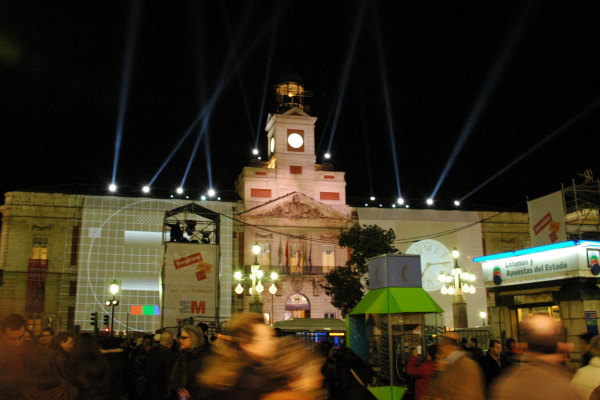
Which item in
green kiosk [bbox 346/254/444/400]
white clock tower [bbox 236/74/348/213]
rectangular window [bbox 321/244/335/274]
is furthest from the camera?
white clock tower [bbox 236/74/348/213]

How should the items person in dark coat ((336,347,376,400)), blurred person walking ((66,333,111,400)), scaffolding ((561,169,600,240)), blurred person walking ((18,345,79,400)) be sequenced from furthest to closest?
scaffolding ((561,169,600,240)), person in dark coat ((336,347,376,400)), blurred person walking ((66,333,111,400)), blurred person walking ((18,345,79,400))

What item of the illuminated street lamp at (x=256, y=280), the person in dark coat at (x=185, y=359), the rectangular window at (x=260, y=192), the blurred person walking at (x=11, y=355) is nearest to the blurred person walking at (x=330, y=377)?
the person in dark coat at (x=185, y=359)

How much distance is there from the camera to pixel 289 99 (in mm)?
46750

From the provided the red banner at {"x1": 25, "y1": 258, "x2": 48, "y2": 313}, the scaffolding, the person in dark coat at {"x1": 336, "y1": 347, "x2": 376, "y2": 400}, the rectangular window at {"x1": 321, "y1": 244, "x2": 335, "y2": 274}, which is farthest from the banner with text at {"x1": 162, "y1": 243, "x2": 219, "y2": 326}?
the red banner at {"x1": 25, "y1": 258, "x2": 48, "y2": 313}

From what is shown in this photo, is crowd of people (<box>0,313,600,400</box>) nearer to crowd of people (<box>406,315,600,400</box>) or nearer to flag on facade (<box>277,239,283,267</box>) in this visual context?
crowd of people (<box>406,315,600,400</box>)

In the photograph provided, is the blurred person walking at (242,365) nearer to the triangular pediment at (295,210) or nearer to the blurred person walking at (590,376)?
the blurred person walking at (590,376)

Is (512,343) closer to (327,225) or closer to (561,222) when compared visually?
(561,222)

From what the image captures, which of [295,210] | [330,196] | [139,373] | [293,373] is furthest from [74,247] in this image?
[293,373]

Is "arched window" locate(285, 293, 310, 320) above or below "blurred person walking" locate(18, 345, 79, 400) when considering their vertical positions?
above

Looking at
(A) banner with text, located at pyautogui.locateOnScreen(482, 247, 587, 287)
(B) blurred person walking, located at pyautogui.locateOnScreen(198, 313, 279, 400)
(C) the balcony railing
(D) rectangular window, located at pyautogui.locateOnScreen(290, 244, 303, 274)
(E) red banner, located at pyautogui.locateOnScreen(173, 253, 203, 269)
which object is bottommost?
(B) blurred person walking, located at pyautogui.locateOnScreen(198, 313, 279, 400)

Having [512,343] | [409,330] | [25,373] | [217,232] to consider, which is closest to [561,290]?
[409,330]

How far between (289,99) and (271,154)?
4835 millimetres

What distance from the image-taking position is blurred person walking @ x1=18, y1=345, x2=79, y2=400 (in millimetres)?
4832

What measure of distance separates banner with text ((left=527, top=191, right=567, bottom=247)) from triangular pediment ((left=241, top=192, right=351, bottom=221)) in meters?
23.4
